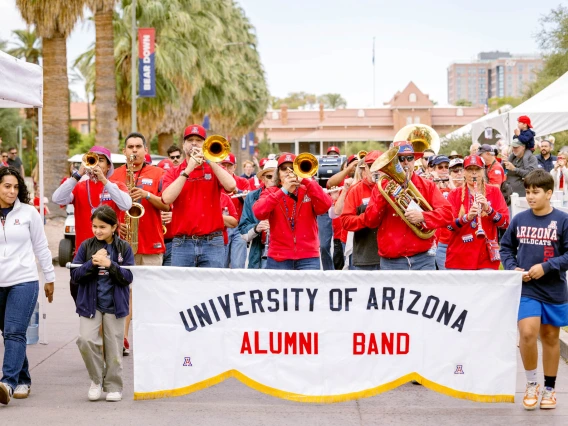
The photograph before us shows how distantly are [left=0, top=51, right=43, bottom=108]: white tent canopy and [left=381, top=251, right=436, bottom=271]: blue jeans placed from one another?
12.3 ft

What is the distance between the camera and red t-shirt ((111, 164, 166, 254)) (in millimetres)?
8625

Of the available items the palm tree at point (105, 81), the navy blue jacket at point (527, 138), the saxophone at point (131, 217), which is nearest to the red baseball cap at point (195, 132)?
the saxophone at point (131, 217)

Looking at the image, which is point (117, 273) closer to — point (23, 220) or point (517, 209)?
point (23, 220)

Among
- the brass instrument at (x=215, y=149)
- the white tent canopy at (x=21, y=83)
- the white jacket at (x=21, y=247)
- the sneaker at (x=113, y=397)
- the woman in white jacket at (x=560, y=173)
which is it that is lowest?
the sneaker at (x=113, y=397)

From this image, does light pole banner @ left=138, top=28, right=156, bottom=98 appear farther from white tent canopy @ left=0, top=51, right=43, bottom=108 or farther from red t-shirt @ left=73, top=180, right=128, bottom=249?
red t-shirt @ left=73, top=180, right=128, bottom=249

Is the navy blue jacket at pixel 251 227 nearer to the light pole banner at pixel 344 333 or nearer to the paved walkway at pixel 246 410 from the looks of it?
the paved walkway at pixel 246 410

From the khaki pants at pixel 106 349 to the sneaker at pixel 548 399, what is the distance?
3105mm

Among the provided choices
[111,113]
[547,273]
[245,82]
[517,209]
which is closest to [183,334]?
[547,273]

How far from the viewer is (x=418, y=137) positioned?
33.3 feet

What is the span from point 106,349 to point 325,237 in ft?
16.8

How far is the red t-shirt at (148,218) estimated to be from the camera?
28.3 feet

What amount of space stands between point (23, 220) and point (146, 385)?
166 cm

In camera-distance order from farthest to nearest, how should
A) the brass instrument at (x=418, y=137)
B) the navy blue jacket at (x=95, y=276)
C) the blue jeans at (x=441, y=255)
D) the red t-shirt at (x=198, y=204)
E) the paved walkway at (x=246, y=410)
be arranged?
the brass instrument at (x=418, y=137), the blue jeans at (x=441, y=255), the red t-shirt at (x=198, y=204), the navy blue jacket at (x=95, y=276), the paved walkway at (x=246, y=410)

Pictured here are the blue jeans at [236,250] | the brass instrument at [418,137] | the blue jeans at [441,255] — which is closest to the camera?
the blue jeans at [441,255]
